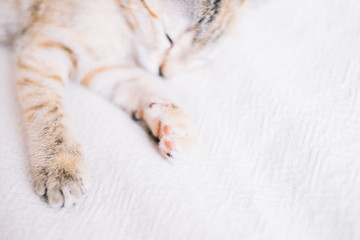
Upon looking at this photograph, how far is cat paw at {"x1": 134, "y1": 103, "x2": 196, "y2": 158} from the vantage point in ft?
2.21

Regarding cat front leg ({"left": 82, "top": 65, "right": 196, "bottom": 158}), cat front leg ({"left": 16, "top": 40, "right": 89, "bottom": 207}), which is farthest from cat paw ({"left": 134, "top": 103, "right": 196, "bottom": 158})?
cat front leg ({"left": 16, "top": 40, "right": 89, "bottom": 207})

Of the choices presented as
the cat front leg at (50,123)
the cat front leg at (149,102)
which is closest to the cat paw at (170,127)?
the cat front leg at (149,102)

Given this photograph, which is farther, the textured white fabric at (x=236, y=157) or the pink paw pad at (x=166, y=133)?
the pink paw pad at (x=166, y=133)

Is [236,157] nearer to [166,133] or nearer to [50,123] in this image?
[166,133]

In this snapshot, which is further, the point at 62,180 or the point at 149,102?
the point at 149,102

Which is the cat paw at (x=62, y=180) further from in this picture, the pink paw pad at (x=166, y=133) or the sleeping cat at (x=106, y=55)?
the pink paw pad at (x=166, y=133)

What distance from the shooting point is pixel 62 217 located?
1.90 feet

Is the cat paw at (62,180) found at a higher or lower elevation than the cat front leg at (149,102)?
lower

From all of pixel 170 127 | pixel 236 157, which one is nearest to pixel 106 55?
pixel 170 127

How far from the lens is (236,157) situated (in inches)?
27.0

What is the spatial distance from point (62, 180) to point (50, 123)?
0.52ft

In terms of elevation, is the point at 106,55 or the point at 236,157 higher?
the point at 106,55

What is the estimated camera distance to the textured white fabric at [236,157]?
1.87 feet

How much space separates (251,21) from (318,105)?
39 cm
